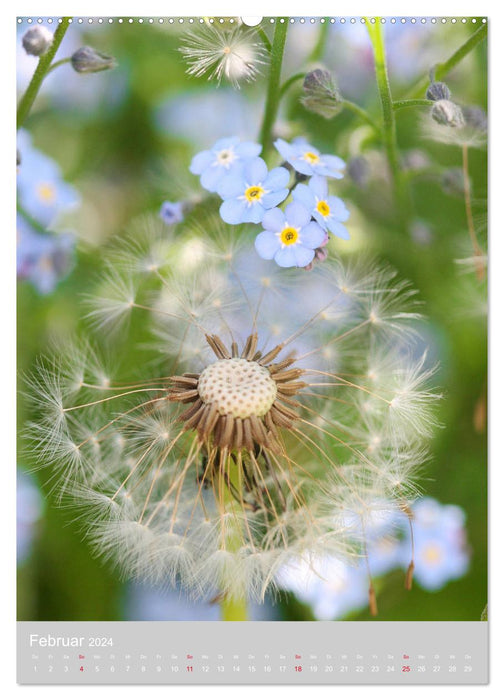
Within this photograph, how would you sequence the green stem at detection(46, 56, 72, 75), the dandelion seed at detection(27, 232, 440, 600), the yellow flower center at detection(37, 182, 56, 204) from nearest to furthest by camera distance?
the dandelion seed at detection(27, 232, 440, 600)
the green stem at detection(46, 56, 72, 75)
the yellow flower center at detection(37, 182, 56, 204)

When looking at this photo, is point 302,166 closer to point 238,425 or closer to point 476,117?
point 476,117

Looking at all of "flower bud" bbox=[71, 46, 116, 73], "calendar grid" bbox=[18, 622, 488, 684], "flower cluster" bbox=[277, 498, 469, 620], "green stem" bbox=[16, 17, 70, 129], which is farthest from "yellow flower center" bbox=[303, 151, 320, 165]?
"calendar grid" bbox=[18, 622, 488, 684]

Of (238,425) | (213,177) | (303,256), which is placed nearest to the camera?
(238,425)

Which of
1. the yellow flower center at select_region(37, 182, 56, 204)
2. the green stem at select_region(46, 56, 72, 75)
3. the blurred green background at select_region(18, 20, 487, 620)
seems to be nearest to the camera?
the green stem at select_region(46, 56, 72, 75)

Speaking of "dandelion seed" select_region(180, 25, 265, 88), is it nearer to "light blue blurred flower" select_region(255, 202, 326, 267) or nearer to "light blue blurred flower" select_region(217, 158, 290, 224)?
"light blue blurred flower" select_region(217, 158, 290, 224)

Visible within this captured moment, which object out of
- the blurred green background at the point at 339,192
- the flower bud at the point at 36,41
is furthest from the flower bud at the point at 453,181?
the flower bud at the point at 36,41

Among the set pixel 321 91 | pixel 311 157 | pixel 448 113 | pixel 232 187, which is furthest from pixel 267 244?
pixel 448 113

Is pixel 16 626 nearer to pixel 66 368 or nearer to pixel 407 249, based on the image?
pixel 66 368
